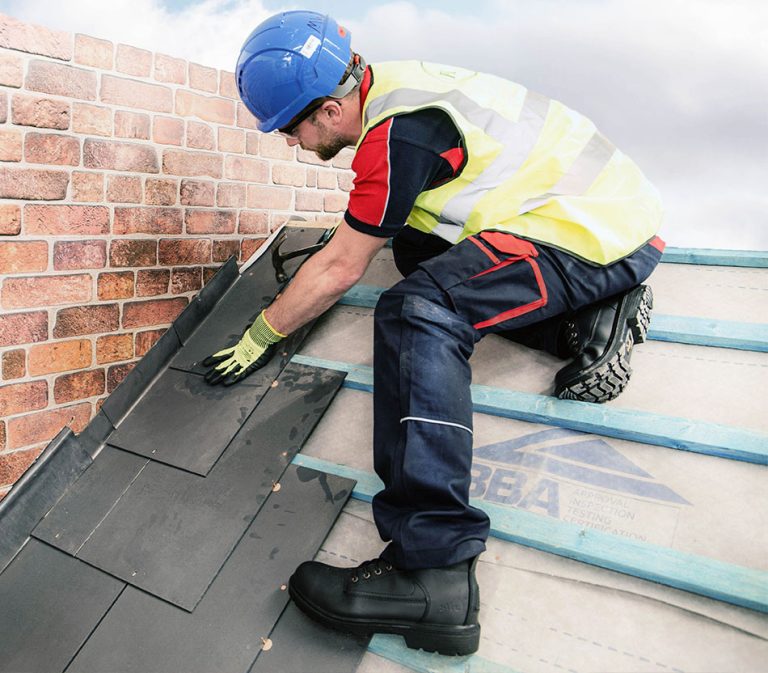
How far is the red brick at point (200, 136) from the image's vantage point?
7.70 feet

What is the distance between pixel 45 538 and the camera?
1652mm

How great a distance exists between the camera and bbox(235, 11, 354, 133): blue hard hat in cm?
157

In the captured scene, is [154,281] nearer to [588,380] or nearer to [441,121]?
[441,121]

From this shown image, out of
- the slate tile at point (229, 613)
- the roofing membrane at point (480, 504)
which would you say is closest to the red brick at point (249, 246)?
the roofing membrane at point (480, 504)

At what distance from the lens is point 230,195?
2.55m

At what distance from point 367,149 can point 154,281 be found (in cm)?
127

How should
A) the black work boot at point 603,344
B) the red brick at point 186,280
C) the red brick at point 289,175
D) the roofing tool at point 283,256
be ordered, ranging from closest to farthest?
the black work boot at point 603,344, the roofing tool at point 283,256, the red brick at point 186,280, the red brick at point 289,175

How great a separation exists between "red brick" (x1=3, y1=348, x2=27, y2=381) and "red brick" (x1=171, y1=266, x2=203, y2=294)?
62 centimetres

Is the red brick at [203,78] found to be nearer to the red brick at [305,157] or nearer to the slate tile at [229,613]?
the red brick at [305,157]

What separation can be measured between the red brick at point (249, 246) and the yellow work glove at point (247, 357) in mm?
782

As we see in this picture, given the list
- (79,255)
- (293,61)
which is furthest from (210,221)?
(293,61)

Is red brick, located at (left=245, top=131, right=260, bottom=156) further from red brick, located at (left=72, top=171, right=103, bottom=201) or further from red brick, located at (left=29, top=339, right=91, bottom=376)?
red brick, located at (left=29, top=339, right=91, bottom=376)

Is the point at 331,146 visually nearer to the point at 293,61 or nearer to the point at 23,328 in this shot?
the point at 293,61

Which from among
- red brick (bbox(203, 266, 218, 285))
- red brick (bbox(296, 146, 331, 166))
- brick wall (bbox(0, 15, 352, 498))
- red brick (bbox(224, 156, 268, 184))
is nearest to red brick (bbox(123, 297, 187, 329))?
brick wall (bbox(0, 15, 352, 498))
